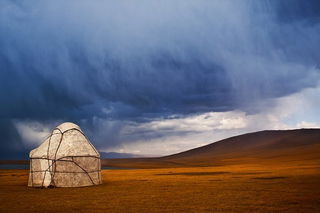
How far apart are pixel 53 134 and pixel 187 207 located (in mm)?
12877

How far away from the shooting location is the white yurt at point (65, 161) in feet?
63.3

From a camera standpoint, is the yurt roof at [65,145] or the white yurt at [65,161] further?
the yurt roof at [65,145]

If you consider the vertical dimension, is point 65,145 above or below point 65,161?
above

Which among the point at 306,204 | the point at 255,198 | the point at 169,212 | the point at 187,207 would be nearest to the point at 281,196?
the point at 255,198

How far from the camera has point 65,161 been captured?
63.5 feet

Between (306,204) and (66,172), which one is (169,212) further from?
(66,172)

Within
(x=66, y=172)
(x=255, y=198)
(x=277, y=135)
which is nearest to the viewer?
(x=255, y=198)

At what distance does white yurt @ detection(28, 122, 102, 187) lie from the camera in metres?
19.3

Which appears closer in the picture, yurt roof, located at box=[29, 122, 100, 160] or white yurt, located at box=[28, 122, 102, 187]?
white yurt, located at box=[28, 122, 102, 187]

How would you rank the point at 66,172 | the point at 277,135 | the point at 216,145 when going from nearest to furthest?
the point at 66,172
the point at 277,135
the point at 216,145

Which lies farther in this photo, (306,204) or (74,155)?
(74,155)

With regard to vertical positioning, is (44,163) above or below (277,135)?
below

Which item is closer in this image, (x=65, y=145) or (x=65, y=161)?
(x=65, y=161)

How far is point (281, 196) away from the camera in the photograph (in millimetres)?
13609
